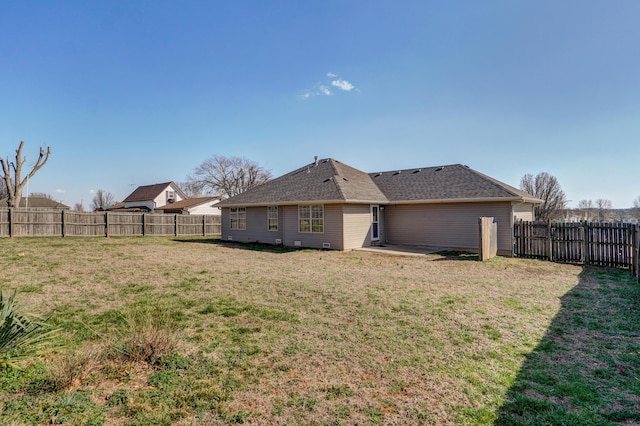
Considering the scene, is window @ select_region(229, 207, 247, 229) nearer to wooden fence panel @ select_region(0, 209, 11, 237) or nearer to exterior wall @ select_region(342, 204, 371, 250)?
exterior wall @ select_region(342, 204, 371, 250)

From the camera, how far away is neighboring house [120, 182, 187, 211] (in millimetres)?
41844

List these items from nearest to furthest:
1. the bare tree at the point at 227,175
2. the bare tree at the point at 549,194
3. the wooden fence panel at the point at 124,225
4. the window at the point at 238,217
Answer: the window at the point at 238,217
the wooden fence panel at the point at 124,225
the bare tree at the point at 549,194
the bare tree at the point at 227,175

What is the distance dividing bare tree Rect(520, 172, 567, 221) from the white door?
93.6 feet

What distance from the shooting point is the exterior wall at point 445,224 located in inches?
526

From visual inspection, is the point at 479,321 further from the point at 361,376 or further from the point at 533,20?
the point at 533,20

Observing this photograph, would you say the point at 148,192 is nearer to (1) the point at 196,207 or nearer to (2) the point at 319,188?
(1) the point at 196,207

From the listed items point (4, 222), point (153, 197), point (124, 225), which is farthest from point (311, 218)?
point (153, 197)

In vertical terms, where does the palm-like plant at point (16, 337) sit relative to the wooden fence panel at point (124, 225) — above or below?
below

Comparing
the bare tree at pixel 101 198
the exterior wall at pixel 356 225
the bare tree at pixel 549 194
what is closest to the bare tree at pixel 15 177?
the exterior wall at pixel 356 225

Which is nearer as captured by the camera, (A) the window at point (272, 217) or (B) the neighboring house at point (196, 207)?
(A) the window at point (272, 217)

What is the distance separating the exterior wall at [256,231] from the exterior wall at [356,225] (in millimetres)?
4251

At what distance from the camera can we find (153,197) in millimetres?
41781

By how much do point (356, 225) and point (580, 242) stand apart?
8831 mm

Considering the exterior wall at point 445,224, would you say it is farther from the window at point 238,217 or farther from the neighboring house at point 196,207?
the neighboring house at point 196,207
